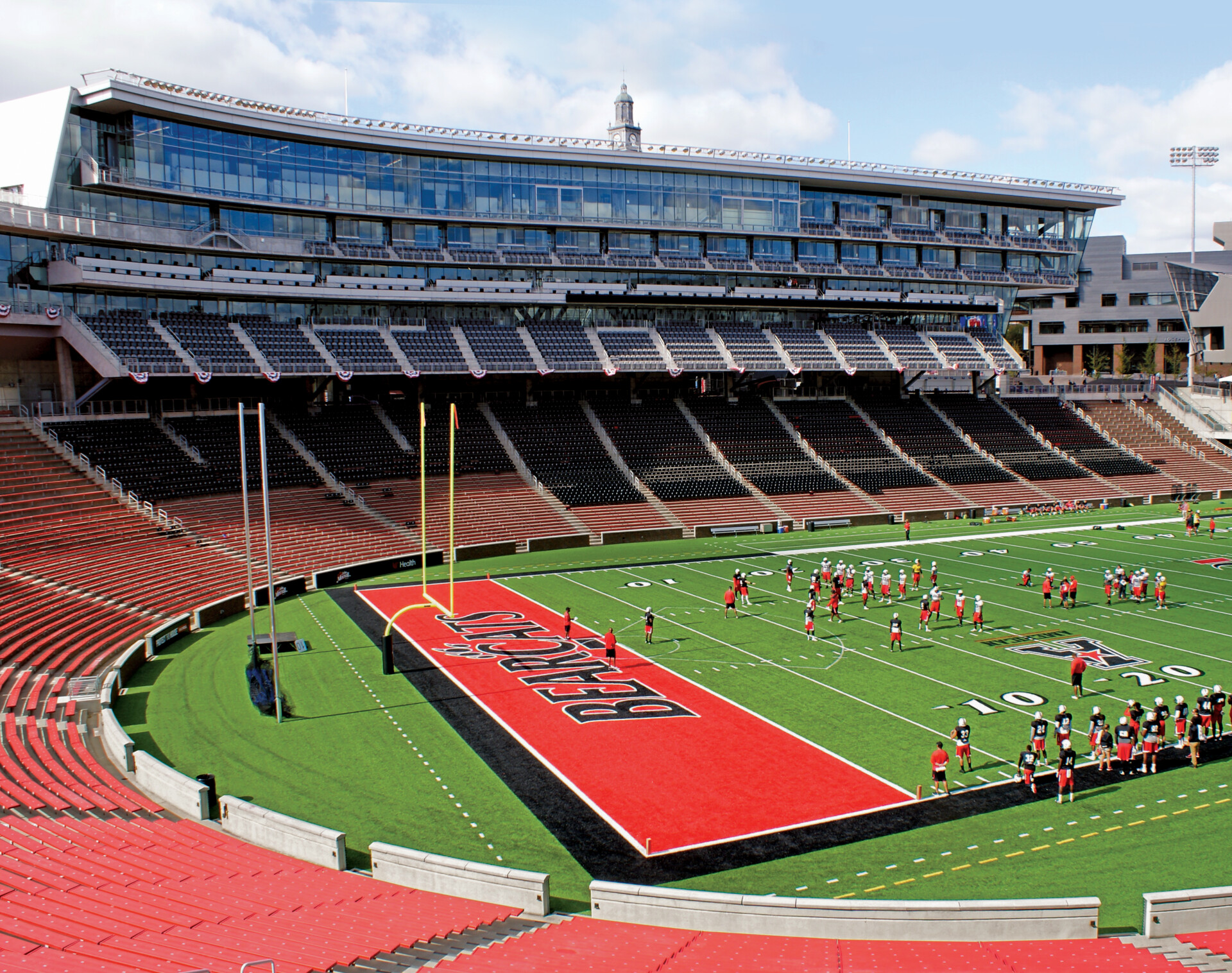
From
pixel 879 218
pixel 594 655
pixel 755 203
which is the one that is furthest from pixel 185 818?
pixel 879 218

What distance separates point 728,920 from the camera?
42.4ft

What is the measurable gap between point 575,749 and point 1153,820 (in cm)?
1090

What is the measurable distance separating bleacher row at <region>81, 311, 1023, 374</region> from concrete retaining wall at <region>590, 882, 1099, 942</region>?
140ft

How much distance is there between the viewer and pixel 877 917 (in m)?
12.6

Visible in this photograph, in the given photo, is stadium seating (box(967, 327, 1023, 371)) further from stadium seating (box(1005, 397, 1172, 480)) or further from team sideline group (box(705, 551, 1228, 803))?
team sideline group (box(705, 551, 1228, 803))

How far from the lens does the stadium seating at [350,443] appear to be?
51.3 metres

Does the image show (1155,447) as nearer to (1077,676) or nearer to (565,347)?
(565,347)

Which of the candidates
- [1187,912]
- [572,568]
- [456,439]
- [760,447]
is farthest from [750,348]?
[1187,912]

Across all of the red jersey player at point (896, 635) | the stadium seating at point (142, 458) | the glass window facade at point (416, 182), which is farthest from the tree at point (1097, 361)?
the stadium seating at point (142, 458)

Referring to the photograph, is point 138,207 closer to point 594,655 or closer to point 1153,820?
point 594,655

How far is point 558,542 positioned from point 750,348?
24046mm

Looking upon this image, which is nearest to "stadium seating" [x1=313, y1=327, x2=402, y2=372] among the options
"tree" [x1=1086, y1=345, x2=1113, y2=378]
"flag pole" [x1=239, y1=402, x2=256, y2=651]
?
"flag pole" [x1=239, y1=402, x2=256, y2=651]

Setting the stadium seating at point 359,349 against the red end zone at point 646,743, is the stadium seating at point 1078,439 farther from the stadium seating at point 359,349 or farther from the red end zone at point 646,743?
the red end zone at point 646,743

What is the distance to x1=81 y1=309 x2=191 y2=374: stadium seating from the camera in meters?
47.0
